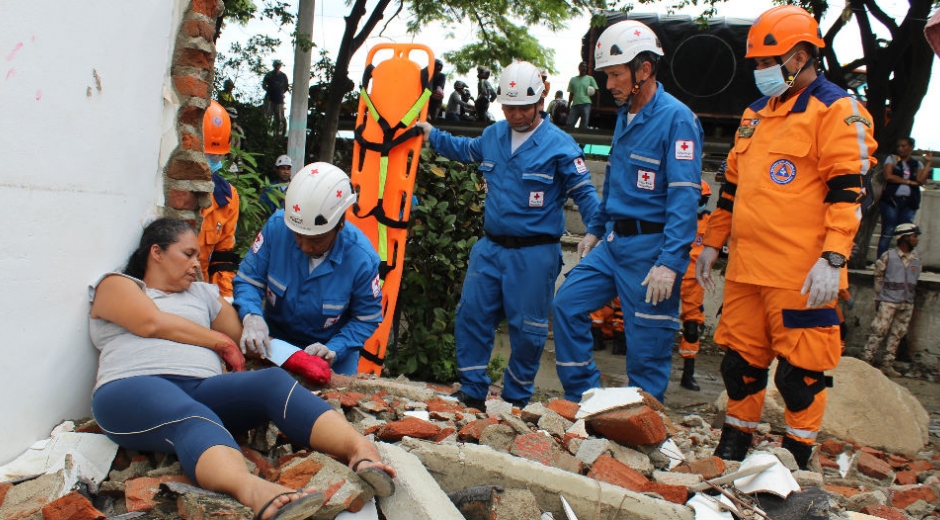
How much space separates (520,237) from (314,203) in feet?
4.81

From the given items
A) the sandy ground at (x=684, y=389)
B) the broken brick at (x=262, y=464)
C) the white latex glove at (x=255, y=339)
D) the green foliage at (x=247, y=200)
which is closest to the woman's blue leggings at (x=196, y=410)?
the broken brick at (x=262, y=464)

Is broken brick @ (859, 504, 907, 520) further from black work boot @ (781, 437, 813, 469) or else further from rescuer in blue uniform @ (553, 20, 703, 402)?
rescuer in blue uniform @ (553, 20, 703, 402)

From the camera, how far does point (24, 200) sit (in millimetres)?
2617

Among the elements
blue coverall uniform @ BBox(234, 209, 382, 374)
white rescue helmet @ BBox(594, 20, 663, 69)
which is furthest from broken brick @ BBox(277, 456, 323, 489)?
white rescue helmet @ BBox(594, 20, 663, 69)

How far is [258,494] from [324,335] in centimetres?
177

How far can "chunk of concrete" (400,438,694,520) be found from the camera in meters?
2.61

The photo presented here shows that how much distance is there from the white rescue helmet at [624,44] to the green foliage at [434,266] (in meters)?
2.35

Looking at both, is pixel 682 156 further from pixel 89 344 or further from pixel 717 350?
pixel 717 350

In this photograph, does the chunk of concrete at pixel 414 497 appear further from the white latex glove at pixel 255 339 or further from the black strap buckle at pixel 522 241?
the black strap buckle at pixel 522 241

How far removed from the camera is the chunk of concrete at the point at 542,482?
261 cm

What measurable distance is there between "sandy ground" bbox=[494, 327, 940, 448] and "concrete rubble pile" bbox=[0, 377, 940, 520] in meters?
2.58

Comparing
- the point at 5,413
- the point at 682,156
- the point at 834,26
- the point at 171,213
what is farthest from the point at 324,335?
the point at 834,26

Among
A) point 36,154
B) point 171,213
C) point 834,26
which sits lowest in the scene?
point 171,213

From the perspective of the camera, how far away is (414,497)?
2.41m
